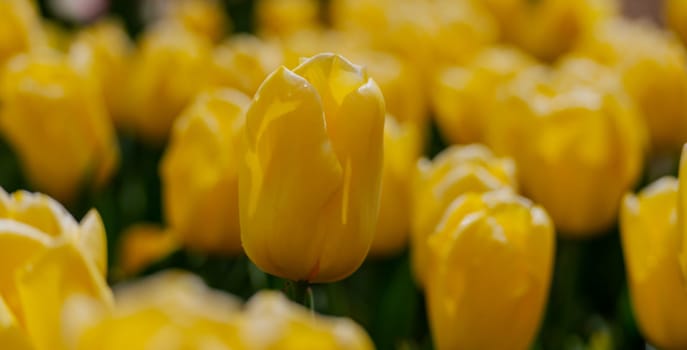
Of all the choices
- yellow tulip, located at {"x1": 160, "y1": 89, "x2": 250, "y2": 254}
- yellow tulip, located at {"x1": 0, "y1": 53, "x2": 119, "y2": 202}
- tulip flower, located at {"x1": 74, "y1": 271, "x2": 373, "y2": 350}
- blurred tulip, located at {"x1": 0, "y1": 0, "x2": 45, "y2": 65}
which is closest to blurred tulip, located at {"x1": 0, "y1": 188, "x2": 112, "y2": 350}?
tulip flower, located at {"x1": 74, "y1": 271, "x2": 373, "y2": 350}

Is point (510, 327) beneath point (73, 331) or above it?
beneath

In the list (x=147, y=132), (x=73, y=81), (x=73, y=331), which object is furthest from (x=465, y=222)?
(x=147, y=132)

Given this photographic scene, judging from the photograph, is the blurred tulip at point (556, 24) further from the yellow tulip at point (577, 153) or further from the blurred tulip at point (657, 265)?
the blurred tulip at point (657, 265)

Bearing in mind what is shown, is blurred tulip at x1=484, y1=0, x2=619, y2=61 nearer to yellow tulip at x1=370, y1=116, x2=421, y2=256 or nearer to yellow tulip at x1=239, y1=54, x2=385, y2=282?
yellow tulip at x1=370, y1=116, x2=421, y2=256

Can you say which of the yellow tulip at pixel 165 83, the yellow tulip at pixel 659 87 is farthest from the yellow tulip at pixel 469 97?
the yellow tulip at pixel 165 83

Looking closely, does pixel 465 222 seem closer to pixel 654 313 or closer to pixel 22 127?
pixel 654 313

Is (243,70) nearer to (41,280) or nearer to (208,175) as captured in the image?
(208,175)

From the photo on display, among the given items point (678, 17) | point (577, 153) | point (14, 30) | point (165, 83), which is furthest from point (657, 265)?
point (678, 17)
